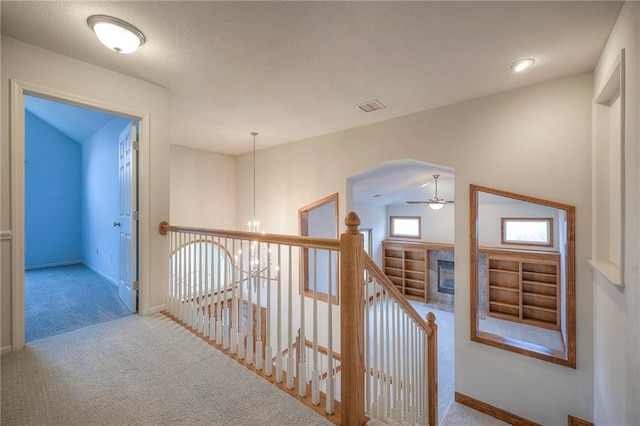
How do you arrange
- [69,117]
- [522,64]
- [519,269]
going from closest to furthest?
[522,64], [69,117], [519,269]

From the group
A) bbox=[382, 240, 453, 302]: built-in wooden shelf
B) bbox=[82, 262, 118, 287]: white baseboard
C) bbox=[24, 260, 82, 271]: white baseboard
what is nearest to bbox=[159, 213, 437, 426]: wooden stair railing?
bbox=[82, 262, 118, 287]: white baseboard

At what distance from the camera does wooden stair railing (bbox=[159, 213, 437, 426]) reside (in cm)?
138

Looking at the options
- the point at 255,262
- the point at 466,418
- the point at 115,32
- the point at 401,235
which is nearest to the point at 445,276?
the point at 401,235

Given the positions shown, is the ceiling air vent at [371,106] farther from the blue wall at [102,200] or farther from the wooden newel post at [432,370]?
the blue wall at [102,200]

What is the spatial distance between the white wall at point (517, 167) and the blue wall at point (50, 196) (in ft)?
20.3

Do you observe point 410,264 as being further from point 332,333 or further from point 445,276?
point 332,333

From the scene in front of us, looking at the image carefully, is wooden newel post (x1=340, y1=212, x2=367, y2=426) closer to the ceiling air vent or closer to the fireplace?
the ceiling air vent

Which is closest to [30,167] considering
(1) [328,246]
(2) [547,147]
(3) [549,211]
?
(1) [328,246]

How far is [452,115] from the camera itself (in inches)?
125

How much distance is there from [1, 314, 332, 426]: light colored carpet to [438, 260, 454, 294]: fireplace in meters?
Result: 7.70

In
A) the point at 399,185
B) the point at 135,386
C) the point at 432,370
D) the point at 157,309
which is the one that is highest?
→ the point at 399,185

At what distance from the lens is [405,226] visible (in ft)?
30.0

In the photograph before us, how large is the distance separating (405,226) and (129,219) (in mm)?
7992

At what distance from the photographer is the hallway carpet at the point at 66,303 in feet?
8.20
